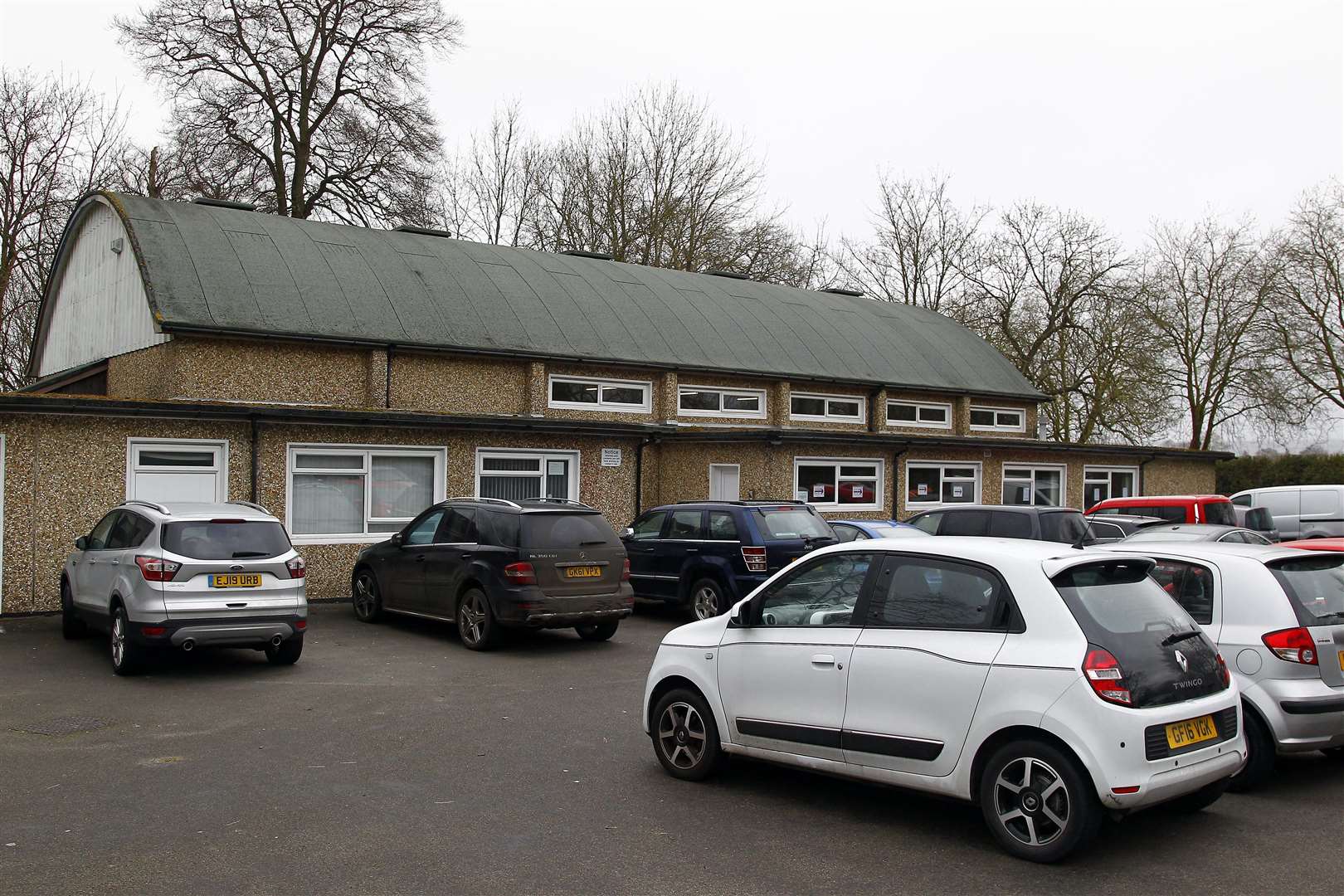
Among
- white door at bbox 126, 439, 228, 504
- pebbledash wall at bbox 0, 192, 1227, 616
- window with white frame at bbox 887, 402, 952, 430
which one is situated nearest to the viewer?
white door at bbox 126, 439, 228, 504

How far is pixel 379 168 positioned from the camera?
33.4 meters

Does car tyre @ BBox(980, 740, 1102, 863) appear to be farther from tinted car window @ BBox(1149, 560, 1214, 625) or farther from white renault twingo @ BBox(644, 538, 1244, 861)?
tinted car window @ BBox(1149, 560, 1214, 625)

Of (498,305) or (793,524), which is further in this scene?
(498,305)

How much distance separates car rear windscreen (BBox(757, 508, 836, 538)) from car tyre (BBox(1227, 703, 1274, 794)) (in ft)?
27.5

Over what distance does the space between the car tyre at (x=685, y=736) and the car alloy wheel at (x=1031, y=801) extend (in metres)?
2.05

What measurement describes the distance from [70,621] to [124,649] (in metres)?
2.81

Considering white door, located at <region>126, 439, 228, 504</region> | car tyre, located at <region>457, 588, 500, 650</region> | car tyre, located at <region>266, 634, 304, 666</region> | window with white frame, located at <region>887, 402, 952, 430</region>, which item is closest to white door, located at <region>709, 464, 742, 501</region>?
car tyre, located at <region>457, 588, 500, 650</region>

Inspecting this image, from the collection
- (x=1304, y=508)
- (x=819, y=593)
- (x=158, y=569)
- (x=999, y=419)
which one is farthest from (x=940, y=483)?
(x=819, y=593)

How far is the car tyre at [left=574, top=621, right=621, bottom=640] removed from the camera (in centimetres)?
1377

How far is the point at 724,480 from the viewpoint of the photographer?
21.7m

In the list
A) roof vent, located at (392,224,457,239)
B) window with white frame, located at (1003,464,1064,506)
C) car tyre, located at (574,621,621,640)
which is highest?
roof vent, located at (392,224,457,239)

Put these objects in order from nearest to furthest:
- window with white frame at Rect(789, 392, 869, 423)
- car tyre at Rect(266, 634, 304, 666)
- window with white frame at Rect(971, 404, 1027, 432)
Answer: car tyre at Rect(266, 634, 304, 666), window with white frame at Rect(789, 392, 869, 423), window with white frame at Rect(971, 404, 1027, 432)

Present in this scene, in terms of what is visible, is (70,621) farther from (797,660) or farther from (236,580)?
(797,660)

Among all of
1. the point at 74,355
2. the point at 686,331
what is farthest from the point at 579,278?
the point at 74,355
